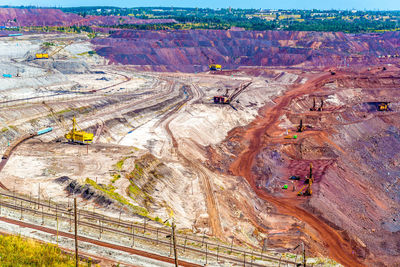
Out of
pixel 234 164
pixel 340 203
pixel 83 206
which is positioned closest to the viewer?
pixel 83 206

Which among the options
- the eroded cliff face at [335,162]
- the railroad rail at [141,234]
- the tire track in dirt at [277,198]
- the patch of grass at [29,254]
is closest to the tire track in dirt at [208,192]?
the eroded cliff face at [335,162]

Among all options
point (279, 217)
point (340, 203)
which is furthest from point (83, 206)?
point (340, 203)

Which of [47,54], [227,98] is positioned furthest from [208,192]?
[47,54]

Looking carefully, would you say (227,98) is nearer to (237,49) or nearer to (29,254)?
(237,49)

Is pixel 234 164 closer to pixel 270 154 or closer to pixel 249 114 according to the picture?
pixel 270 154

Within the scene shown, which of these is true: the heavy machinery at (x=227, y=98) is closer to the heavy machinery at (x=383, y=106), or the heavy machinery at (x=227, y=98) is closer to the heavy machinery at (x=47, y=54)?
the heavy machinery at (x=383, y=106)

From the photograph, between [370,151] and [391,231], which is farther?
[370,151]
